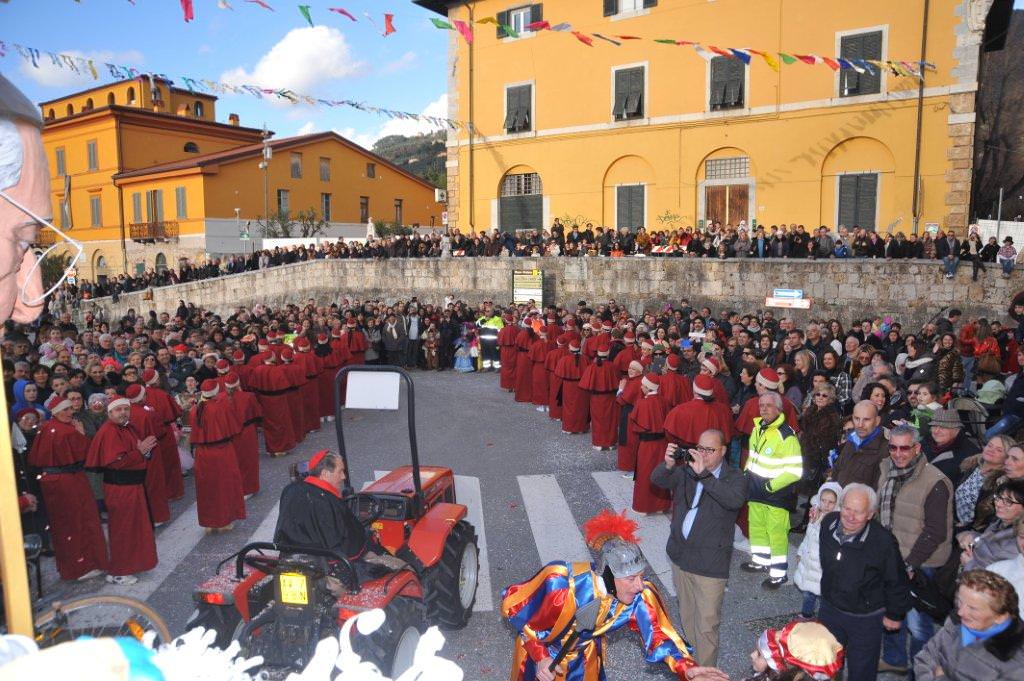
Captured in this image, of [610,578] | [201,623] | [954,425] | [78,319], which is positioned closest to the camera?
[610,578]

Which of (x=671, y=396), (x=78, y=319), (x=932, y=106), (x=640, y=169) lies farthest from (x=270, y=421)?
(x=78, y=319)

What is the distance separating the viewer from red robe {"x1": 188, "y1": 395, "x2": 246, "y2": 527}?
7.78 m

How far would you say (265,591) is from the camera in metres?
4.50

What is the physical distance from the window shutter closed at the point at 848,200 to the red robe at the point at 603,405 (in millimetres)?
14386

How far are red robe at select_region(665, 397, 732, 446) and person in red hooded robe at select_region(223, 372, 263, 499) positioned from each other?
5123mm

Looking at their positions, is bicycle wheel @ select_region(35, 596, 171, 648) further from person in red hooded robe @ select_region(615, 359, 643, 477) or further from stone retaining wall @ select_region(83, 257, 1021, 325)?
stone retaining wall @ select_region(83, 257, 1021, 325)

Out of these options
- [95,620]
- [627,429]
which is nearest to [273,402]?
[627,429]

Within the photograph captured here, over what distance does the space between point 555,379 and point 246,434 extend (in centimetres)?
586

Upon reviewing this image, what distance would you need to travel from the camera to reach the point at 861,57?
68.0 feet

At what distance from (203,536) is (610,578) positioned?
5.89 meters

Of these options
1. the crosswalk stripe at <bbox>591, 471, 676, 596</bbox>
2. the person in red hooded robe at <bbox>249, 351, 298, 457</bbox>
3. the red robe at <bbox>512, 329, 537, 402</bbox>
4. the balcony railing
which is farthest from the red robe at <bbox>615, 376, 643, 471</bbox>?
the balcony railing

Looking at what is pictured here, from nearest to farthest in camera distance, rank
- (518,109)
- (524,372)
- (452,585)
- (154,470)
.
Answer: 1. (452,585)
2. (154,470)
3. (524,372)
4. (518,109)

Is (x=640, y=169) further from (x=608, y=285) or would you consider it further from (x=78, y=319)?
(x=78, y=319)

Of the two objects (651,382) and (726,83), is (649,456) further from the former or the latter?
(726,83)
